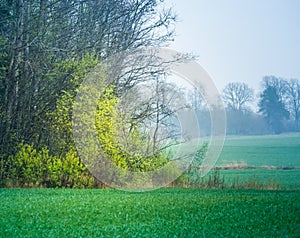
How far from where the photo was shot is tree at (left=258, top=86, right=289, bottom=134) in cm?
3666

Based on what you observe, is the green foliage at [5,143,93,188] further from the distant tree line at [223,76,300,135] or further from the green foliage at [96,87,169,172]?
the distant tree line at [223,76,300,135]

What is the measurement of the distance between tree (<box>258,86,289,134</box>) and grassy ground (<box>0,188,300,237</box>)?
76.7 feet

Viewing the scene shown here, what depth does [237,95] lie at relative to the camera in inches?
1389

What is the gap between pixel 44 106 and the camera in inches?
758

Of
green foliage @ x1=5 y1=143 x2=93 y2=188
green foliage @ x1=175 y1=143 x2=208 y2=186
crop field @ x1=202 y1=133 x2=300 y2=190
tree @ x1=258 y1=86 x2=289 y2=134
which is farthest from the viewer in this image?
tree @ x1=258 y1=86 x2=289 y2=134

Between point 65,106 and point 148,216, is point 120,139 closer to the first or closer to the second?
point 65,106

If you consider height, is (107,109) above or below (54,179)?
above

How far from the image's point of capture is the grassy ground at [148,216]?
8750mm

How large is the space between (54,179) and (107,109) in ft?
9.18

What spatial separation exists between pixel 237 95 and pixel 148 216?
1009 inches

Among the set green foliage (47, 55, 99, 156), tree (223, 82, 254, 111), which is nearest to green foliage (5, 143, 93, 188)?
green foliage (47, 55, 99, 156)

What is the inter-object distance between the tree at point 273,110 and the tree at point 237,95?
3.43 feet

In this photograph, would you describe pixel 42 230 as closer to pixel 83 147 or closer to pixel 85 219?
pixel 85 219

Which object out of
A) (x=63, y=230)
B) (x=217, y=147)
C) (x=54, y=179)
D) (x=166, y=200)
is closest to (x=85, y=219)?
(x=63, y=230)
